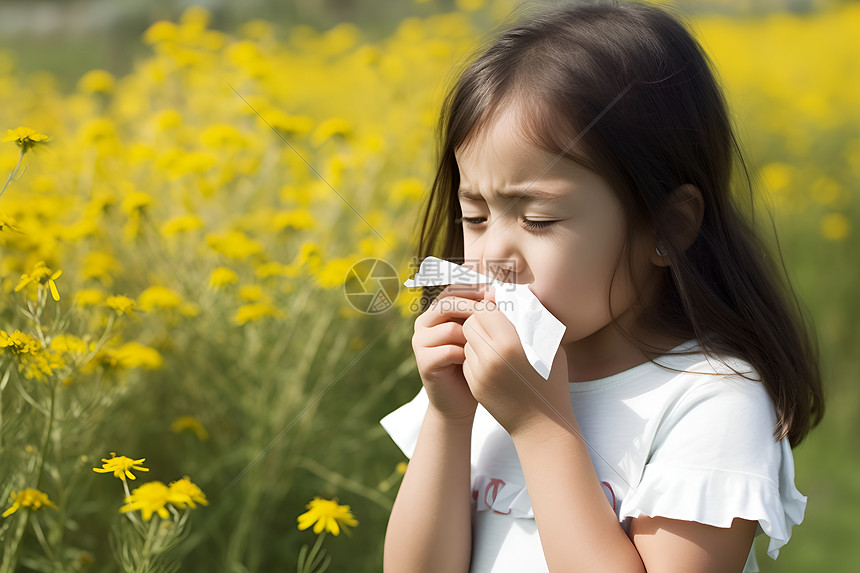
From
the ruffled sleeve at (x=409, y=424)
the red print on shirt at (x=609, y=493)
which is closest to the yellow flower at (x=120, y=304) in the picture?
the ruffled sleeve at (x=409, y=424)

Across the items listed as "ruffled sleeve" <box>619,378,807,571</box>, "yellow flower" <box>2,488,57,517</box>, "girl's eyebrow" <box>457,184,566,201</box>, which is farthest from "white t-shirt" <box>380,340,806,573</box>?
"yellow flower" <box>2,488,57,517</box>

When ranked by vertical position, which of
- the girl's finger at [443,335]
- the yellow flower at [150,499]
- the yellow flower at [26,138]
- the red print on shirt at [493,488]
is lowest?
the red print on shirt at [493,488]

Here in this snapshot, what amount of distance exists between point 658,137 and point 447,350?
0.34 metres

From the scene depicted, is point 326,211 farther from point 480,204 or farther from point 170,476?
point 480,204

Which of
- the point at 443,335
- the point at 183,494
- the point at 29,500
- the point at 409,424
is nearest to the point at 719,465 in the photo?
the point at 443,335

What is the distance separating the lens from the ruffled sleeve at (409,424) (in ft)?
3.51

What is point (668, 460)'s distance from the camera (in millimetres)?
824

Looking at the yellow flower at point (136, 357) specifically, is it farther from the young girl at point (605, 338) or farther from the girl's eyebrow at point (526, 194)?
the girl's eyebrow at point (526, 194)

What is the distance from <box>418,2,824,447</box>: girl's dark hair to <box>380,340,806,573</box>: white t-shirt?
1.8 inches

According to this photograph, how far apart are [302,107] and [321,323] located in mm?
1833

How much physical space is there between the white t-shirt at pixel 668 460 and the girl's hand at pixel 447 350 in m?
0.10

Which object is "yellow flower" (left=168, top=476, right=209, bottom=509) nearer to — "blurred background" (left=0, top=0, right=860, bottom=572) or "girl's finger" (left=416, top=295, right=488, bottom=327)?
"blurred background" (left=0, top=0, right=860, bottom=572)

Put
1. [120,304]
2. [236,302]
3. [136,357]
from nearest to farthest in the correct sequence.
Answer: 1. [120,304]
2. [136,357]
3. [236,302]

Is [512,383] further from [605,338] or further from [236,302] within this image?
[236,302]
